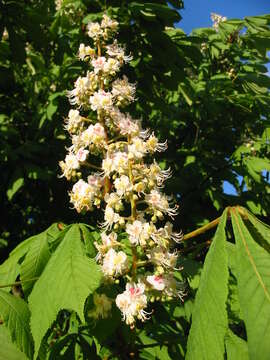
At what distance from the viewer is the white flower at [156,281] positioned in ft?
4.46

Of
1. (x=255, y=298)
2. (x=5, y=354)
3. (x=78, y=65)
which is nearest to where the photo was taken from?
(x=255, y=298)

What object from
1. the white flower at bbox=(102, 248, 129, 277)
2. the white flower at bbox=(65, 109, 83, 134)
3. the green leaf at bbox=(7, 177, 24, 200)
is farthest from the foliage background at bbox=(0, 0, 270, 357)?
the white flower at bbox=(65, 109, 83, 134)

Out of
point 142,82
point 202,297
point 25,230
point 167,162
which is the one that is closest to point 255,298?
point 202,297

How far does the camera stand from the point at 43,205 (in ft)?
10.8

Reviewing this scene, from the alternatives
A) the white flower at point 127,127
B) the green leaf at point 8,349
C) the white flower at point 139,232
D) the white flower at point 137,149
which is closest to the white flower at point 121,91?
the white flower at point 127,127

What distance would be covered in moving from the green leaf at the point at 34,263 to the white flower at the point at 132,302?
0.91 feet

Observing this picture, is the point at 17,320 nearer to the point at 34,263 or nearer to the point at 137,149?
the point at 34,263

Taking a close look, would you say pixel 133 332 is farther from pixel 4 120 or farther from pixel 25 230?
pixel 4 120

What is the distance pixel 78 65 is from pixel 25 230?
1747 millimetres

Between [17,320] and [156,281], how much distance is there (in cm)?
49

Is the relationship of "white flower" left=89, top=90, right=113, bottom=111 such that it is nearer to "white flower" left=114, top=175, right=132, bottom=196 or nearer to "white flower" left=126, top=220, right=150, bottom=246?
"white flower" left=114, top=175, right=132, bottom=196

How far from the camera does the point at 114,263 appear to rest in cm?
130

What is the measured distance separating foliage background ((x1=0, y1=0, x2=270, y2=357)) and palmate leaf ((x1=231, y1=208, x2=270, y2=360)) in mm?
1052

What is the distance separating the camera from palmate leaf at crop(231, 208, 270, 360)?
771 millimetres
